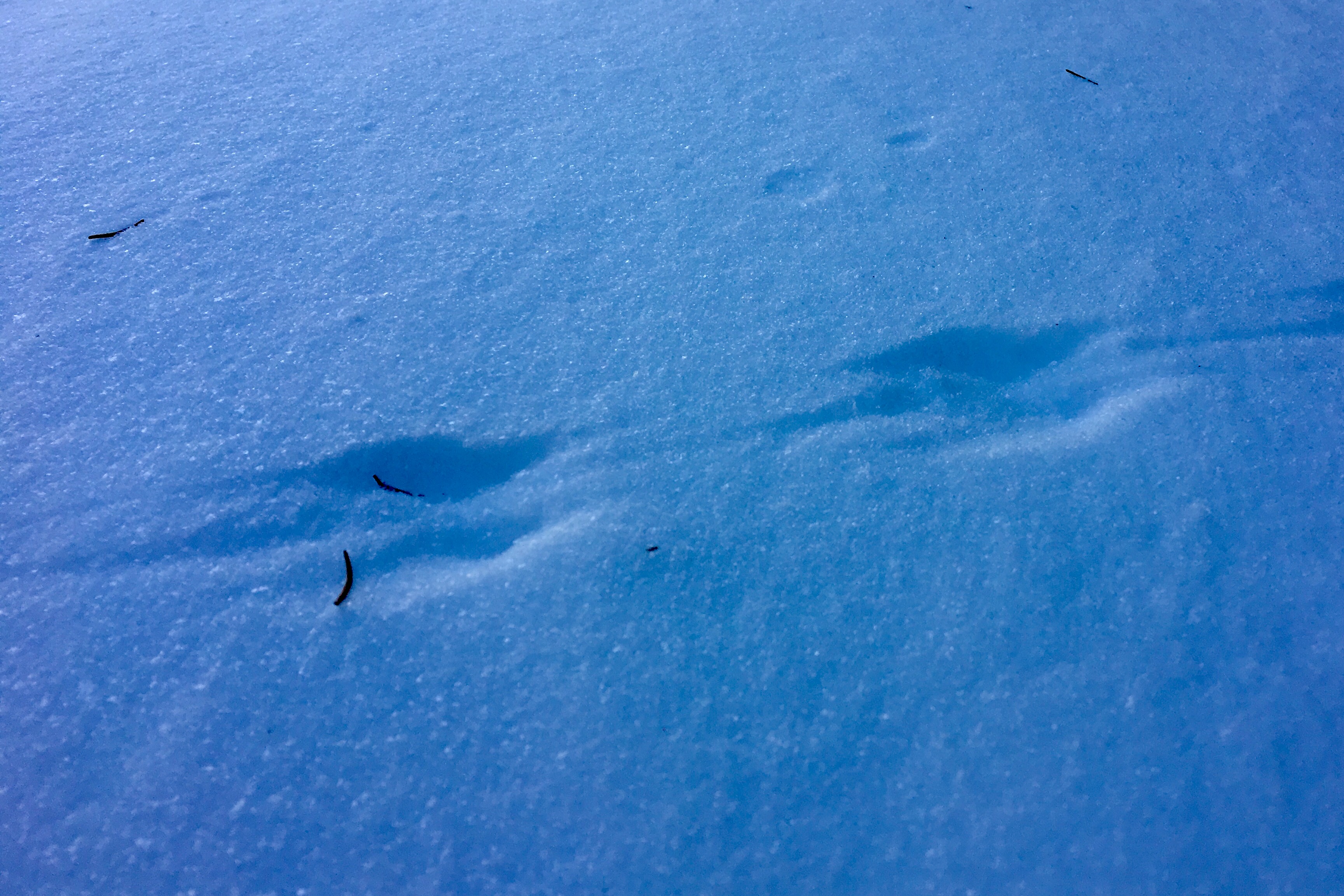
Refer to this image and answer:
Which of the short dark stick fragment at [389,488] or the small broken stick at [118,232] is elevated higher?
the small broken stick at [118,232]

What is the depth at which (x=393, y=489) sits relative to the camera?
2.77 feet

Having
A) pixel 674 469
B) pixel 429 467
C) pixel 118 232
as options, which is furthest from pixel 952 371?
pixel 118 232

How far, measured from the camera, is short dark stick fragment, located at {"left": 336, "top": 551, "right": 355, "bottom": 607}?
77 centimetres

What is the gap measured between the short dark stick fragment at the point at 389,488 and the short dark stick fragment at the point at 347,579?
8 centimetres

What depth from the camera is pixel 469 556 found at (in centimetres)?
80

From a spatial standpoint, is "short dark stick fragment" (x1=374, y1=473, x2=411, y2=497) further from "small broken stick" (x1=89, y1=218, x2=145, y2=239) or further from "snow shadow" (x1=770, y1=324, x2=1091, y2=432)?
"small broken stick" (x1=89, y1=218, x2=145, y2=239)

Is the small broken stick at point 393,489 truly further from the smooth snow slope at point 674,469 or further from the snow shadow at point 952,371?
the snow shadow at point 952,371

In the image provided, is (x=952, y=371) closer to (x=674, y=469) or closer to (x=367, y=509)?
(x=674, y=469)

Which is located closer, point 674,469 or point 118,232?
point 674,469

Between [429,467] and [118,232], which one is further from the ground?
[118,232]

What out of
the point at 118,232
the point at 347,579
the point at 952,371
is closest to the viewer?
the point at 347,579

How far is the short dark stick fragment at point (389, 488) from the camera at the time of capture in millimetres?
843

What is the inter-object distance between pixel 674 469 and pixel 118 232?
868mm

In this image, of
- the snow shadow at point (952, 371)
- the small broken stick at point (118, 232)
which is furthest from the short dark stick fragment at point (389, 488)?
the small broken stick at point (118, 232)
